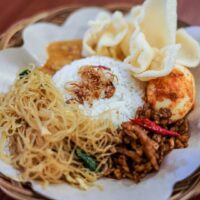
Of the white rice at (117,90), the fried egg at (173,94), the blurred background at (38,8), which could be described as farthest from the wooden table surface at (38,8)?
the fried egg at (173,94)

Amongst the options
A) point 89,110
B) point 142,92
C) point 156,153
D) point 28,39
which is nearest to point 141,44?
point 142,92

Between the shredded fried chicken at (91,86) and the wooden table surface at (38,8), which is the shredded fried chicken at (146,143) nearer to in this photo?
the shredded fried chicken at (91,86)

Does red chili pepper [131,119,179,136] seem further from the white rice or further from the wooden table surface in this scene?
the wooden table surface

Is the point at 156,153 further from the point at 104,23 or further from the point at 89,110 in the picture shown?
the point at 104,23

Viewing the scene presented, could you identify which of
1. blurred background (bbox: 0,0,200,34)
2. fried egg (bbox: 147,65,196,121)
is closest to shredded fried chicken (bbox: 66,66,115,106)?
fried egg (bbox: 147,65,196,121)

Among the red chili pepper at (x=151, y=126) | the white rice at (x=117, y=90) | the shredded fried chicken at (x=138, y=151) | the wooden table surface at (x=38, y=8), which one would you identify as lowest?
the shredded fried chicken at (x=138, y=151)

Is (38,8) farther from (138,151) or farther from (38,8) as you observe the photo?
(138,151)
